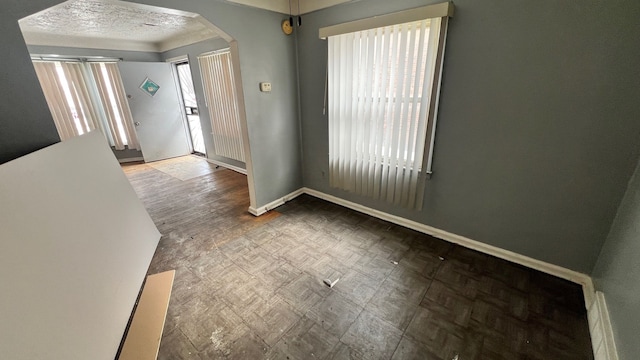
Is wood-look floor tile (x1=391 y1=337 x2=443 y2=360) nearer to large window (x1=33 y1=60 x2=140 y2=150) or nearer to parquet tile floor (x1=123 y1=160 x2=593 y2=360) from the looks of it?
parquet tile floor (x1=123 y1=160 x2=593 y2=360)

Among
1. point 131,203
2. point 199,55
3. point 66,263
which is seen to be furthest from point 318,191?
point 199,55

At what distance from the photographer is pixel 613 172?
1.63 metres

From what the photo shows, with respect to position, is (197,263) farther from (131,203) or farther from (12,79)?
(12,79)

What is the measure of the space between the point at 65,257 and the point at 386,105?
8.52 ft

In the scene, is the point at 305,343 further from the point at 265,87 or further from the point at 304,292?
the point at 265,87

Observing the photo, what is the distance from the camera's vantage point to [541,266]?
6.61 feet

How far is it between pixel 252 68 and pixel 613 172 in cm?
311

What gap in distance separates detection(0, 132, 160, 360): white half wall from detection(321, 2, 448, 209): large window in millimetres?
2230

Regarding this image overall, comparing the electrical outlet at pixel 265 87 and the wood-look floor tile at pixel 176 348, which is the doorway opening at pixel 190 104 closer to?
the electrical outlet at pixel 265 87

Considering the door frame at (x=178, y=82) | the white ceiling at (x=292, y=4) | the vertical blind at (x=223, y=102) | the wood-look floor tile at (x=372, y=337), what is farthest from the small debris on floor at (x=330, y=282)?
the door frame at (x=178, y=82)

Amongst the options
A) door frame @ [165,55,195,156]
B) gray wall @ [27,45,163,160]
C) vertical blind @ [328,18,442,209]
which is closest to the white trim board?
vertical blind @ [328,18,442,209]

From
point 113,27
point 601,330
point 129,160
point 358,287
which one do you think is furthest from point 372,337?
point 129,160

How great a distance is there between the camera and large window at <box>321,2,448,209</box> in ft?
6.87

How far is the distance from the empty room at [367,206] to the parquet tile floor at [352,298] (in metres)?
0.01
